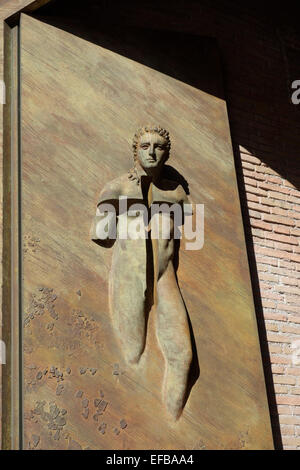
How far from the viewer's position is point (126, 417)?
3.71 meters

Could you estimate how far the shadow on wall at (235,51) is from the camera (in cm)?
465

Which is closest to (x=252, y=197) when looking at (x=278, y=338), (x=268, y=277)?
(x=268, y=277)

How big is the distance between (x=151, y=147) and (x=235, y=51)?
4.91 feet

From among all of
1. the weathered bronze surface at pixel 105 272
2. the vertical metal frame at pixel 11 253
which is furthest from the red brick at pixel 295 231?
the vertical metal frame at pixel 11 253

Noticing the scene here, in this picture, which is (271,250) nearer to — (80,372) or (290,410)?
(290,410)

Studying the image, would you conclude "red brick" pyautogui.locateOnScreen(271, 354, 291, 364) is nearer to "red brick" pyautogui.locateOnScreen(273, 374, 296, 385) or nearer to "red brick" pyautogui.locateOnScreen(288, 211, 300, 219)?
"red brick" pyautogui.locateOnScreen(273, 374, 296, 385)

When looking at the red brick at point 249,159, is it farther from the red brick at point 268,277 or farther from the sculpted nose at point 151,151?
the sculpted nose at point 151,151

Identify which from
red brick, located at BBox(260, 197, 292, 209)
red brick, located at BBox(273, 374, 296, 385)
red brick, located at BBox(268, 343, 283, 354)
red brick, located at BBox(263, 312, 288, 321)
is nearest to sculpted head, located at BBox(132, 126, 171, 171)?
red brick, located at BBox(260, 197, 292, 209)

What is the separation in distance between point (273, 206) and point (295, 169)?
38cm

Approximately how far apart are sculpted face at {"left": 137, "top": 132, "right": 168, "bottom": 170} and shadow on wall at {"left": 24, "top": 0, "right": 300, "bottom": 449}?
0.64m

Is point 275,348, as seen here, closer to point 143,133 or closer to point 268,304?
point 268,304

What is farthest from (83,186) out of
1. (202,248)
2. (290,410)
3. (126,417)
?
(290,410)

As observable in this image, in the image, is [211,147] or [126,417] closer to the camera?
[126,417]

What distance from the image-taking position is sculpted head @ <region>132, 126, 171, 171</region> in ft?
13.8
